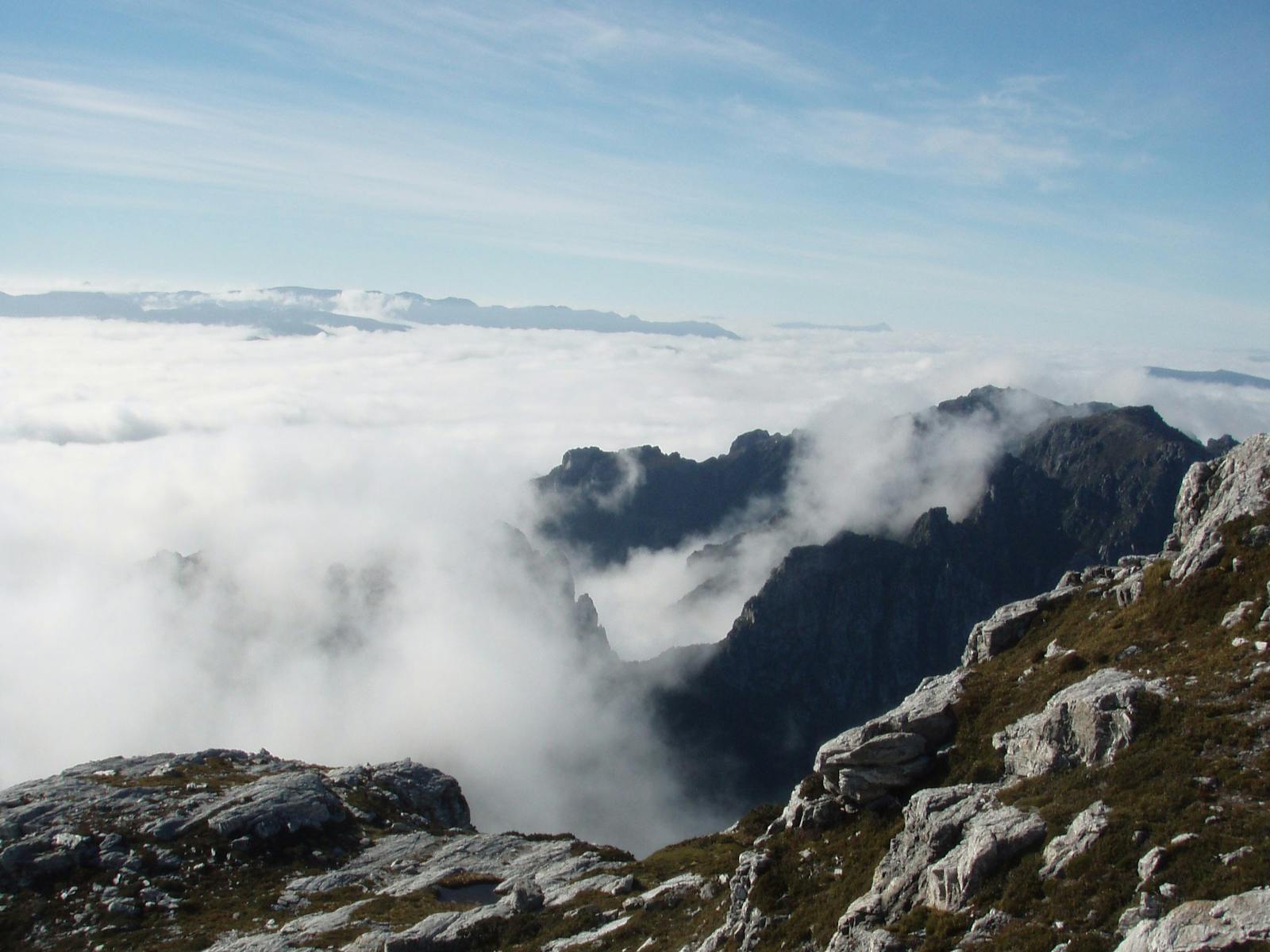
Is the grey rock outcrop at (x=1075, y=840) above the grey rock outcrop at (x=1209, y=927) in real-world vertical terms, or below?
below

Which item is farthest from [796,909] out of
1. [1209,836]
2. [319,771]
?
[319,771]

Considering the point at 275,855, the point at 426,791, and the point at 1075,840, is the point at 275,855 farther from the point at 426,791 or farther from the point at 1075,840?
the point at 1075,840

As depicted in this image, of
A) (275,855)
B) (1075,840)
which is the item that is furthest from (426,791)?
(1075,840)

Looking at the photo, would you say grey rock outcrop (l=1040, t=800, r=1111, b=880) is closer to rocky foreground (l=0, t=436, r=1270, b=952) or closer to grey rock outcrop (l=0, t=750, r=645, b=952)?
rocky foreground (l=0, t=436, r=1270, b=952)

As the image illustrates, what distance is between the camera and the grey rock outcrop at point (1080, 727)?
105 feet

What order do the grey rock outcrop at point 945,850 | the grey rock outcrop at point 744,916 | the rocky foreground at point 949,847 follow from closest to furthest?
the rocky foreground at point 949,847 < the grey rock outcrop at point 945,850 < the grey rock outcrop at point 744,916

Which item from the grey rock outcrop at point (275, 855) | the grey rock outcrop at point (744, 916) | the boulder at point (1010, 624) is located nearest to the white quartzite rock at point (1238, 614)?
the boulder at point (1010, 624)

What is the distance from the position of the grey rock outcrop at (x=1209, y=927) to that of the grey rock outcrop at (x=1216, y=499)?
26.6 m

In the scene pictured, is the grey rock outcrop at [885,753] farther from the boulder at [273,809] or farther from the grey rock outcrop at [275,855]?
the boulder at [273,809]

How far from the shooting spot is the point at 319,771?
10912 cm

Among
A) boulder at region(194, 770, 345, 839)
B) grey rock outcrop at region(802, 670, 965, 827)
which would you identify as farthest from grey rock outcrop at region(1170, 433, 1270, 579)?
boulder at region(194, 770, 345, 839)

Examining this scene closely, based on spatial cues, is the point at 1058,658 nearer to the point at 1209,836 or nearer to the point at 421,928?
the point at 1209,836

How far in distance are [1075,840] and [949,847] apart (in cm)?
534

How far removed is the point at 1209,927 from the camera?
66.9ft
